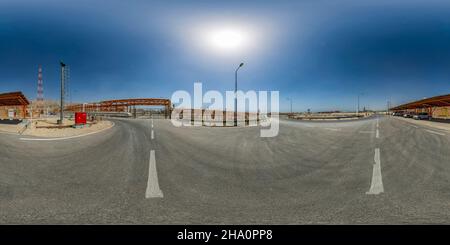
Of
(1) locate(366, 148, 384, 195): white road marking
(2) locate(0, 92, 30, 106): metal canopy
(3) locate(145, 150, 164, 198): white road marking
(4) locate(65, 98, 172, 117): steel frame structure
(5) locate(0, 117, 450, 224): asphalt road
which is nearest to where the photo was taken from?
(5) locate(0, 117, 450, 224): asphalt road

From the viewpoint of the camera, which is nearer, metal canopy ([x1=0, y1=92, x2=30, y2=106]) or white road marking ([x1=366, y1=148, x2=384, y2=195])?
white road marking ([x1=366, y1=148, x2=384, y2=195])

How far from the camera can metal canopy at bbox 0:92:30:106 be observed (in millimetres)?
16636

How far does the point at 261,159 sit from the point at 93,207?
5.46 meters

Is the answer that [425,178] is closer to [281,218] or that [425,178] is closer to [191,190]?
[281,218]

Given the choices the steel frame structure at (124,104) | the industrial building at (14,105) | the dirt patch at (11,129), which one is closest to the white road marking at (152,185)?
the dirt patch at (11,129)

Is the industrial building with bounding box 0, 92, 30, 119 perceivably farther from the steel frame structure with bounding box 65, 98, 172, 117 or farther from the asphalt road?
the steel frame structure with bounding box 65, 98, 172, 117

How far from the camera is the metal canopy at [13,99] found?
16.6m

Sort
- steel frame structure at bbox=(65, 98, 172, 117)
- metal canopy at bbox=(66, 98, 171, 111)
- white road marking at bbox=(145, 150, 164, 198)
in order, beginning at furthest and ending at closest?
metal canopy at bbox=(66, 98, 171, 111)
steel frame structure at bbox=(65, 98, 172, 117)
white road marking at bbox=(145, 150, 164, 198)

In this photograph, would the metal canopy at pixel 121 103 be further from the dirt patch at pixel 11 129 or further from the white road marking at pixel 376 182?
the white road marking at pixel 376 182

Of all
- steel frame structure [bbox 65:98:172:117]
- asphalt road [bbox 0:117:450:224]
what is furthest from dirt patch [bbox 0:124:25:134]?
steel frame structure [bbox 65:98:172:117]

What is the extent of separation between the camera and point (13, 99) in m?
17.4
